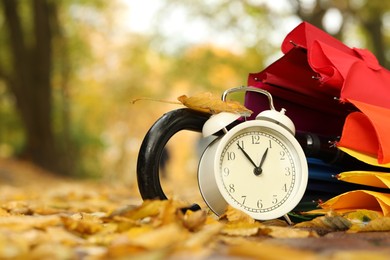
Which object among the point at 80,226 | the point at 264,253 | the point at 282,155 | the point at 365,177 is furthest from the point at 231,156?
the point at 264,253

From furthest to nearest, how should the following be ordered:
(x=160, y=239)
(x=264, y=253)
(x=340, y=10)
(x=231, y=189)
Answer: (x=340, y=10), (x=231, y=189), (x=160, y=239), (x=264, y=253)

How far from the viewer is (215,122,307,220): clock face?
7.72 feet

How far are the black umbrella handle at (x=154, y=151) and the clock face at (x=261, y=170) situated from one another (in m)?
0.20

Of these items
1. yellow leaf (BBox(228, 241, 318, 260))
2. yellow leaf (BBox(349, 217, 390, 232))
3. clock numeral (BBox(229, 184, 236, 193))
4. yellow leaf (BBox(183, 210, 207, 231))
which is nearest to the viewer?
yellow leaf (BBox(228, 241, 318, 260))

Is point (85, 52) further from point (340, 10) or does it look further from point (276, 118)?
point (276, 118)

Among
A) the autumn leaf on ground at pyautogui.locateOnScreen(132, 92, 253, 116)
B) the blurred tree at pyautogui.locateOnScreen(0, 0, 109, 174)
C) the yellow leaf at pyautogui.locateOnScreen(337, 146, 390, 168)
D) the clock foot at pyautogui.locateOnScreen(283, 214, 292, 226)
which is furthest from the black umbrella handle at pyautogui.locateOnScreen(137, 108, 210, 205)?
the blurred tree at pyautogui.locateOnScreen(0, 0, 109, 174)

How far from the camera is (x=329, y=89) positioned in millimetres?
2611

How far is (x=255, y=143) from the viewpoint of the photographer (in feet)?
7.94

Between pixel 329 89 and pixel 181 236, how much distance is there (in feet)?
4.09

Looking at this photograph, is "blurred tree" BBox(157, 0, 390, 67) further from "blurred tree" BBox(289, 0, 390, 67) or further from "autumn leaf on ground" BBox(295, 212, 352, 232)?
"autumn leaf on ground" BBox(295, 212, 352, 232)

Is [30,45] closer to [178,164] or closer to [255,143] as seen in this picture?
[255,143]

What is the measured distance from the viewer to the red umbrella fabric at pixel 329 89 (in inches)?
96.7

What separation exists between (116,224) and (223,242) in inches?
14.6

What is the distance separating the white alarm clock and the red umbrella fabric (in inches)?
9.1
